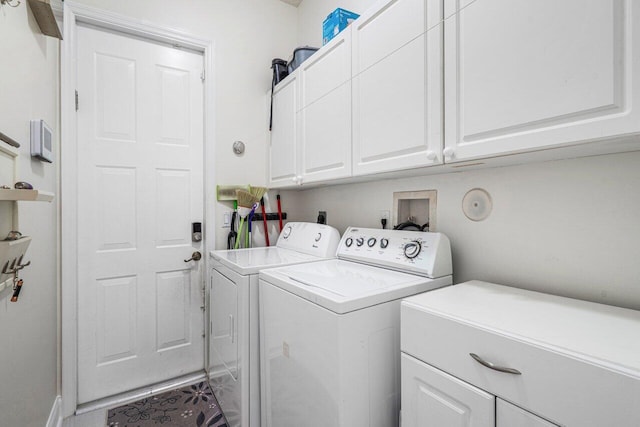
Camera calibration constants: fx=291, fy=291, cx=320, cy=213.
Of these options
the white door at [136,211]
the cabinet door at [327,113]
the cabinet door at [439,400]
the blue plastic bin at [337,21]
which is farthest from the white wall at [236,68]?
the cabinet door at [439,400]

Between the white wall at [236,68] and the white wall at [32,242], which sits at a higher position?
the white wall at [236,68]

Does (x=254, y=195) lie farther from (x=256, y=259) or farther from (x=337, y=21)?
(x=337, y=21)

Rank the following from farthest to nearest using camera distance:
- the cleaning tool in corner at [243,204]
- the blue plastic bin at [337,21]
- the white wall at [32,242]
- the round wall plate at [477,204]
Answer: the cleaning tool in corner at [243,204] < the blue plastic bin at [337,21] < the round wall plate at [477,204] < the white wall at [32,242]

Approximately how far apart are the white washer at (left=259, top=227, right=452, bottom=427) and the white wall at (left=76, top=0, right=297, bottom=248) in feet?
3.88

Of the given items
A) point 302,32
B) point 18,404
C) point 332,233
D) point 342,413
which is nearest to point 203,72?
point 302,32

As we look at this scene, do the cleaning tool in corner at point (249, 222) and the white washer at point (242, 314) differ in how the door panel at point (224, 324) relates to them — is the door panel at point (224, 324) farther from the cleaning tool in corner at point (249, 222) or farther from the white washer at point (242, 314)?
the cleaning tool in corner at point (249, 222)

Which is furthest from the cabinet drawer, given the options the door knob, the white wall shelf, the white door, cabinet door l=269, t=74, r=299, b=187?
the white door

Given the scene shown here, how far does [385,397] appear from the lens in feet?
3.62

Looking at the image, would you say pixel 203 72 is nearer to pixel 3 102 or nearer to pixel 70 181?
pixel 70 181

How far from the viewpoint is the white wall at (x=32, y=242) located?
3.50ft

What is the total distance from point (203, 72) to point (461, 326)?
2438mm

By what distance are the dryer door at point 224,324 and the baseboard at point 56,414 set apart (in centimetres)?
86

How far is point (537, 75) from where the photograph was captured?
87 cm

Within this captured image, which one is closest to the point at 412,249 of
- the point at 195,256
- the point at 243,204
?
the point at 243,204
